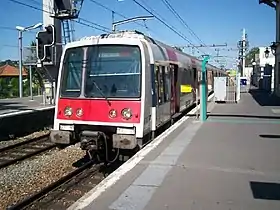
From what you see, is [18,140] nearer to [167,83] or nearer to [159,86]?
[167,83]

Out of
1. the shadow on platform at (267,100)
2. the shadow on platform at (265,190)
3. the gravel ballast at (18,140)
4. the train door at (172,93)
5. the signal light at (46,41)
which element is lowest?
the gravel ballast at (18,140)

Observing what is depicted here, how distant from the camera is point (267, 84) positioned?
4309cm

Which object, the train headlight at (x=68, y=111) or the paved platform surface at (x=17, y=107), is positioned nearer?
the train headlight at (x=68, y=111)

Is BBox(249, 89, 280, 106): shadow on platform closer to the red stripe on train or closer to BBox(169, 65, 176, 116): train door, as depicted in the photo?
BBox(169, 65, 176, 116): train door

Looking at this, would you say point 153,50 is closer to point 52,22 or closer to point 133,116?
point 133,116

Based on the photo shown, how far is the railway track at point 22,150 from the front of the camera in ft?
35.1

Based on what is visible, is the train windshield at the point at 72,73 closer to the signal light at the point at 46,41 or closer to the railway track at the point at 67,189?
the railway track at the point at 67,189

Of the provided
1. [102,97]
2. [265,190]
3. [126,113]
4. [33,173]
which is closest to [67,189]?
[33,173]

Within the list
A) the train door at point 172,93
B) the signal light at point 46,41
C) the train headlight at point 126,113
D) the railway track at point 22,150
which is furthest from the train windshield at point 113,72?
the signal light at point 46,41

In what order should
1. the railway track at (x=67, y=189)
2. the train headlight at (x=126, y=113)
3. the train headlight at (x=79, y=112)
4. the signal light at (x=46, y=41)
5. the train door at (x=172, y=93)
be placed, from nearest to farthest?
the railway track at (x=67, y=189) → the train headlight at (x=126, y=113) → the train headlight at (x=79, y=112) → the train door at (x=172, y=93) → the signal light at (x=46, y=41)

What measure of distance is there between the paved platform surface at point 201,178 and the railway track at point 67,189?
1.51 meters

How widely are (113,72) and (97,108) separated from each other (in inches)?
35.5

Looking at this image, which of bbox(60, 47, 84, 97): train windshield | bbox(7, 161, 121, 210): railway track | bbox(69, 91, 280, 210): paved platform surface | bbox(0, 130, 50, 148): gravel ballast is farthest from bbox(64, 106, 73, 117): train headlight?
bbox(0, 130, 50, 148): gravel ballast

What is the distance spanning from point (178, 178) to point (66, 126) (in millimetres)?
3808
